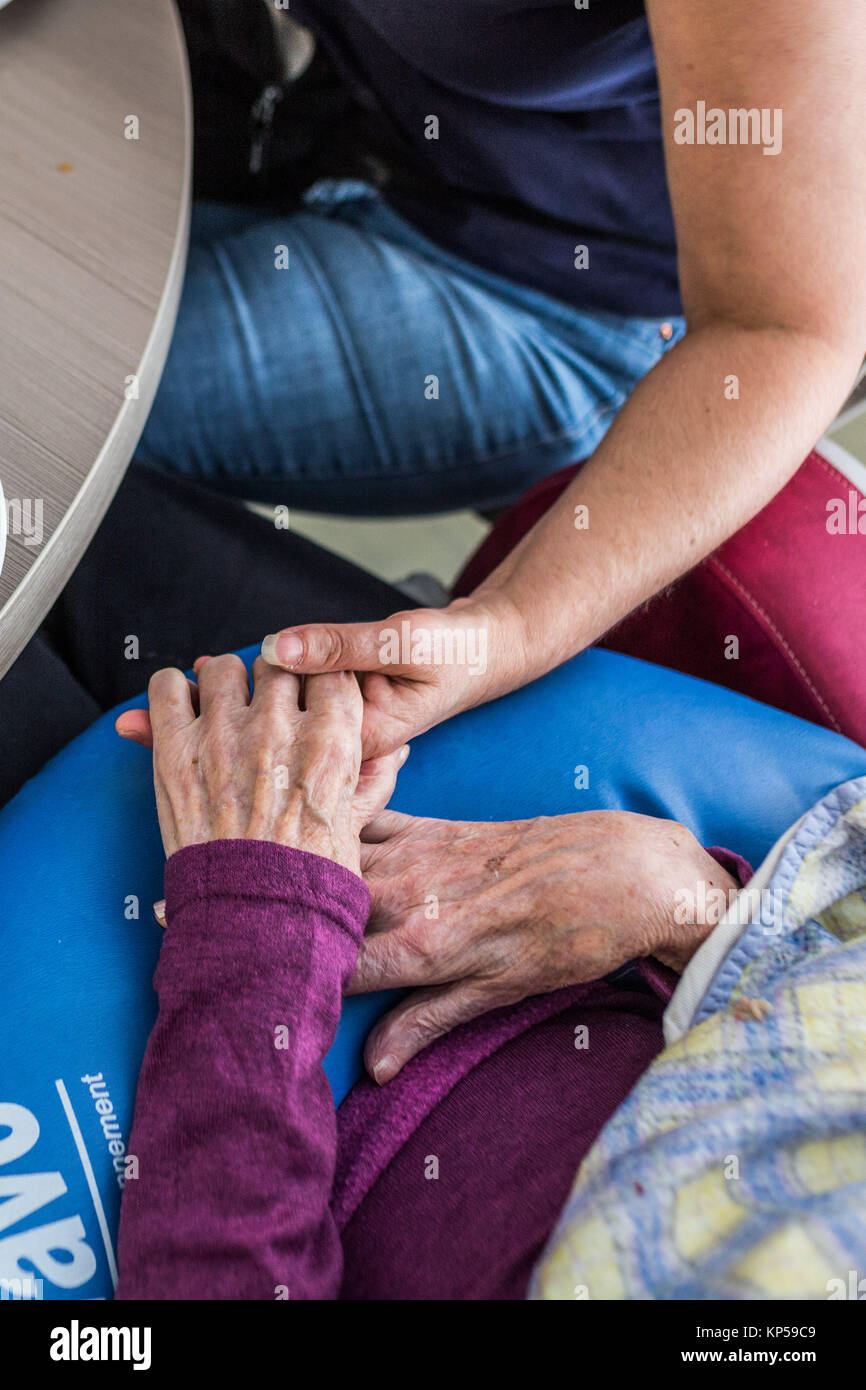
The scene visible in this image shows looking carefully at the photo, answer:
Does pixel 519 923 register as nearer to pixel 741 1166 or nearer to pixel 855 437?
pixel 741 1166

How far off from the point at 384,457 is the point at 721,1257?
938 millimetres

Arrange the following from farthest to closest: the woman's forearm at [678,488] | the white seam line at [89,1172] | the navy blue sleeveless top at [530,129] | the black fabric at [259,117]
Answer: the black fabric at [259,117] < the navy blue sleeveless top at [530,129] < the woman's forearm at [678,488] < the white seam line at [89,1172]

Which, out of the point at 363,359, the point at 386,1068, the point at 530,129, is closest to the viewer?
the point at 386,1068

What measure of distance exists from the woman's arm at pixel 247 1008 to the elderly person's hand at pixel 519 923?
0.05 meters

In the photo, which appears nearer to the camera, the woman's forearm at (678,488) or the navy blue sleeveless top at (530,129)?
the woman's forearm at (678,488)

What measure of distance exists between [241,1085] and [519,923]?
0.20 meters

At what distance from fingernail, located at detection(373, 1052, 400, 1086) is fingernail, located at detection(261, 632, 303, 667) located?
26cm

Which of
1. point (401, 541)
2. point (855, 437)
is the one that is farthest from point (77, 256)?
point (855, 437)

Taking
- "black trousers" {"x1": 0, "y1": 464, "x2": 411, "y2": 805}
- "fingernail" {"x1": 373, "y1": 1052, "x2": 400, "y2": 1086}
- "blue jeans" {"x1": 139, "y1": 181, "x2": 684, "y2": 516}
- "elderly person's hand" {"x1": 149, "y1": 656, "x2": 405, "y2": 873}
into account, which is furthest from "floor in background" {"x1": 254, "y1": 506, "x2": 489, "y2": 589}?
"fingernail" {"x1": 373, "y1": 1052, "x2": 400, "y2": 1086}

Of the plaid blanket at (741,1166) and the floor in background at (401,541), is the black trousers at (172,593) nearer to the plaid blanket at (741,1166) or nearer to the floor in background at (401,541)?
the plaid blanket at (741,1166)

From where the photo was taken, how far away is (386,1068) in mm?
618

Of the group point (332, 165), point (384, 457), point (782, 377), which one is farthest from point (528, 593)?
point (332, 165)

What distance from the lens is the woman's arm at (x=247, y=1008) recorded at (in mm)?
503

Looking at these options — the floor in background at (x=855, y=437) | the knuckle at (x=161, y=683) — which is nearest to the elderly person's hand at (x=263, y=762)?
the knuckle at (x=161, y=683)
